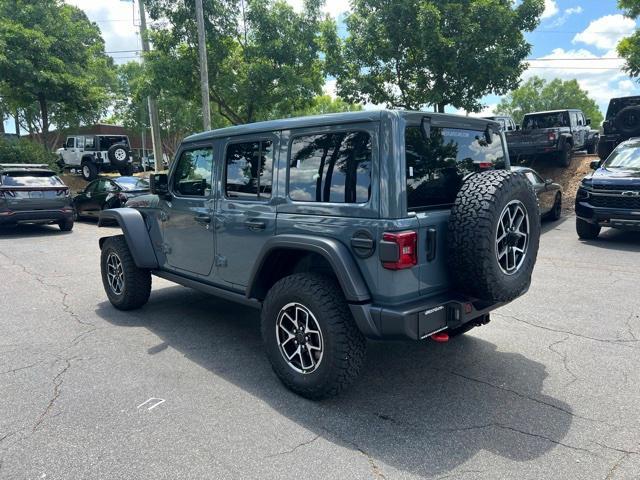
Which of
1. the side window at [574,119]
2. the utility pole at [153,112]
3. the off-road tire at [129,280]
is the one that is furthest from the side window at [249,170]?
the side window at [574,119]

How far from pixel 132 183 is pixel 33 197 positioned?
2398mm

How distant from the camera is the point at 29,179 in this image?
11398mm

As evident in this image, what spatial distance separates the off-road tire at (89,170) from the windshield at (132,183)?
9.51 m

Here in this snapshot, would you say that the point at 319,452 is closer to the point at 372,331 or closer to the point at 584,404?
the point at 372,331

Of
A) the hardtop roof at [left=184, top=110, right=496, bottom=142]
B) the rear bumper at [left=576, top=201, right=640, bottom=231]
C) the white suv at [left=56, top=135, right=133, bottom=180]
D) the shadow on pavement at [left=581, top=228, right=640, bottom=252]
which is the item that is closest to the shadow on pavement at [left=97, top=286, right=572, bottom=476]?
the hardtop roof at [left=184, top=110, right=496, bottom=142]

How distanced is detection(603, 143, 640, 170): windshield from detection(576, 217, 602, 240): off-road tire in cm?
117

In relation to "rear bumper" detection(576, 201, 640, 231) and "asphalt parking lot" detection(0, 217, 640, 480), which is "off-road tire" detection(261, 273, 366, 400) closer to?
"asphalt parking lot" detection(0, 217, 640, 480)

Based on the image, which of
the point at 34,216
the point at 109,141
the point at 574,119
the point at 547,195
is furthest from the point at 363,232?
the point at 109,141

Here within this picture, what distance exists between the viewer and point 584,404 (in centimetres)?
321

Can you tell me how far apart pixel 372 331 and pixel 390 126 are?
4.25 ft

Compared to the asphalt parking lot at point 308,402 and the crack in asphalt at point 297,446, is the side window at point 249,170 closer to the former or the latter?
the asphalt parking lot at point 308,402

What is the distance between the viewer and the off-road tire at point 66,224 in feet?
38.8

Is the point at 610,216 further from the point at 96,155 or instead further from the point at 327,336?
→ the point at 96,155

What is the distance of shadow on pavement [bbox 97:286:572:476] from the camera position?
2.77m
